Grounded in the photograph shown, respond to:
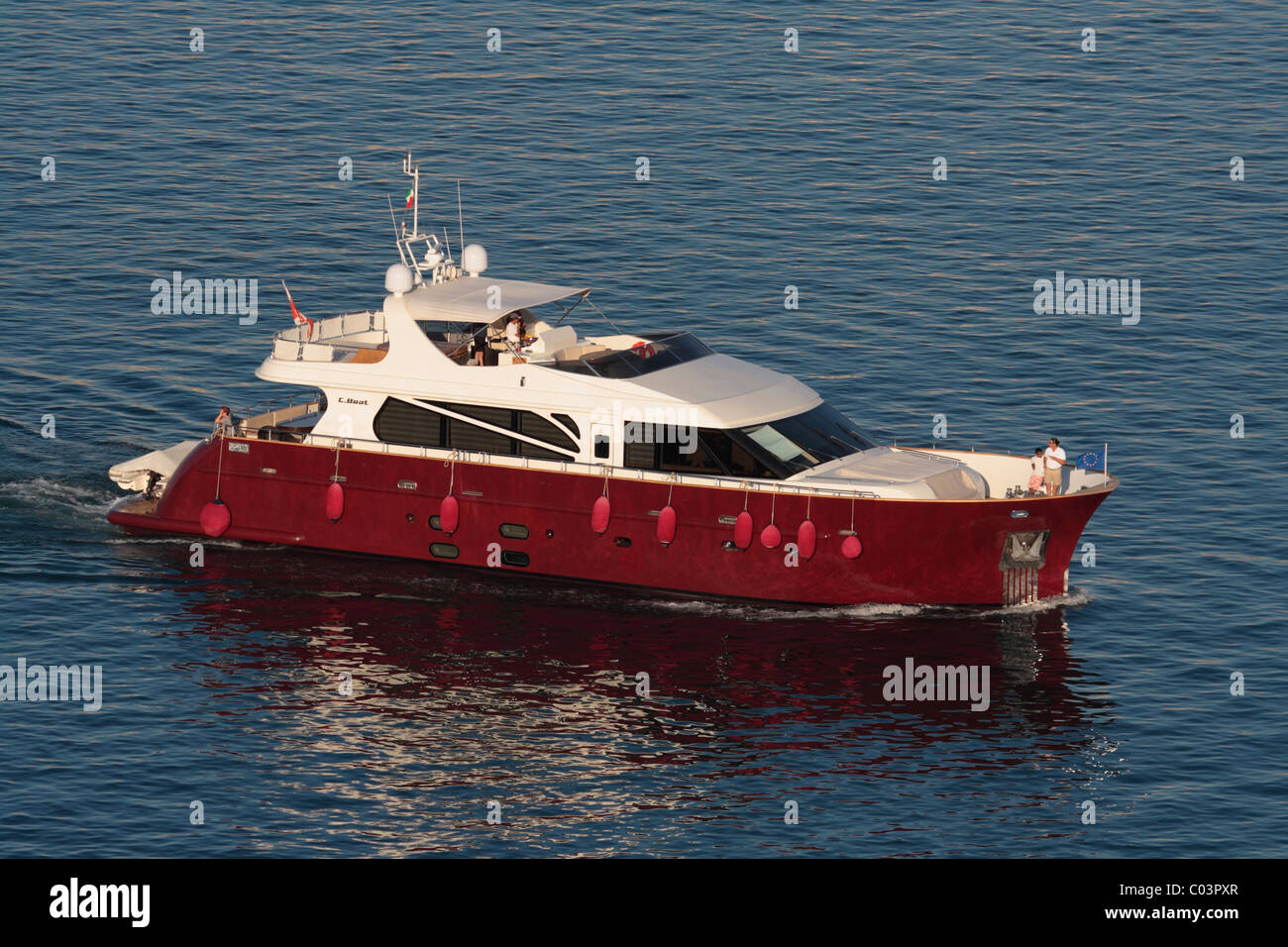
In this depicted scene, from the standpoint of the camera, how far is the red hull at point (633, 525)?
41219mm

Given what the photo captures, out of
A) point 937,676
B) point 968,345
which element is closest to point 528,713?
point 937,676

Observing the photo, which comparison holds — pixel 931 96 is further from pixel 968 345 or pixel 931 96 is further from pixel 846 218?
pixel 968 345

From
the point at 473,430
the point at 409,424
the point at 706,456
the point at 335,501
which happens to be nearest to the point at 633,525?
the point at 706,456

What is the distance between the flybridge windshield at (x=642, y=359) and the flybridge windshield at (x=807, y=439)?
2.64 m

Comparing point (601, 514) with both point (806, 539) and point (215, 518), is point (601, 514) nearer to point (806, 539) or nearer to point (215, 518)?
point (806, 539)

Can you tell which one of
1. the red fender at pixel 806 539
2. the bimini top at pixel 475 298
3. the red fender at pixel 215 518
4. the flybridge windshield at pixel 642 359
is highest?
the bimini top at pixel 475 298

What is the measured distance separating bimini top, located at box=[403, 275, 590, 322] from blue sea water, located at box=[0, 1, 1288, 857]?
5444mm

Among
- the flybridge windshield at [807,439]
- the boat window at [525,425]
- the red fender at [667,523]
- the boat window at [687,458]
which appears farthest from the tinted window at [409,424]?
the flybridge windshield at [807,439]

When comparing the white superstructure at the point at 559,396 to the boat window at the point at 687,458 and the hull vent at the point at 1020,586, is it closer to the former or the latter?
the boat window at the point at 687,458

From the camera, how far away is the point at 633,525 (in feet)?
140

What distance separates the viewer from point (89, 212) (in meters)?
67.2

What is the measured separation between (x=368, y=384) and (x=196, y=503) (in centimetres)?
513

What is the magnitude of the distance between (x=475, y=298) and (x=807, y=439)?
7.58 meters

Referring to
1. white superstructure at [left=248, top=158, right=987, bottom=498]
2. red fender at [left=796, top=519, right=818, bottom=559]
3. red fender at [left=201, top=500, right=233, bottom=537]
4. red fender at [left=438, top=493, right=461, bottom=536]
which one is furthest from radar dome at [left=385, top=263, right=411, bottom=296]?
red fender at [left=796, top=519, right=818, bottom=559]
